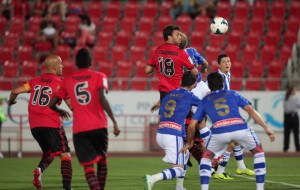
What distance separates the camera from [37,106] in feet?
42.7

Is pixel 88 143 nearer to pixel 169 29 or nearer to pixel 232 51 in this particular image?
pixel 169 29

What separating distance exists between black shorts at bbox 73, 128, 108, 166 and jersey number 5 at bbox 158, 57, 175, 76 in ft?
11.5

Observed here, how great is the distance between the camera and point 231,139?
11.0m

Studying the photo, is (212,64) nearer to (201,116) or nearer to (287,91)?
(287,91)

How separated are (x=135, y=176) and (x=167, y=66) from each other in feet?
10.9

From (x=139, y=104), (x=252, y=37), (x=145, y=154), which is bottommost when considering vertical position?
(x=145, y=154)

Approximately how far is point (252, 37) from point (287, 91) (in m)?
3.63

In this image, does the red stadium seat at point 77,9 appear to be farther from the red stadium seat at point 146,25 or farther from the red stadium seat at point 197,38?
the red stadium seat at point 197,38

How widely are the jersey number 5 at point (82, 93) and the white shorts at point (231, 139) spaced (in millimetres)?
1941

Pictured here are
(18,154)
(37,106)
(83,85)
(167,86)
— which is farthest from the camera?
(18,154)

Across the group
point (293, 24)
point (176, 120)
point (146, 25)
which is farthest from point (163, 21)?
point (176, 120)

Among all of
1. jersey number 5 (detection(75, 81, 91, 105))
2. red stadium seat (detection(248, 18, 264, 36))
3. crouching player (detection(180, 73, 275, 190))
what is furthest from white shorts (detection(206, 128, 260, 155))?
red stadium seat (detection(248, 18, 264, 36))

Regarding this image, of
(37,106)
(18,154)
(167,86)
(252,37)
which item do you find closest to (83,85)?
(37,106)

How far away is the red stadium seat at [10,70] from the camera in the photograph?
2583 centimetres
